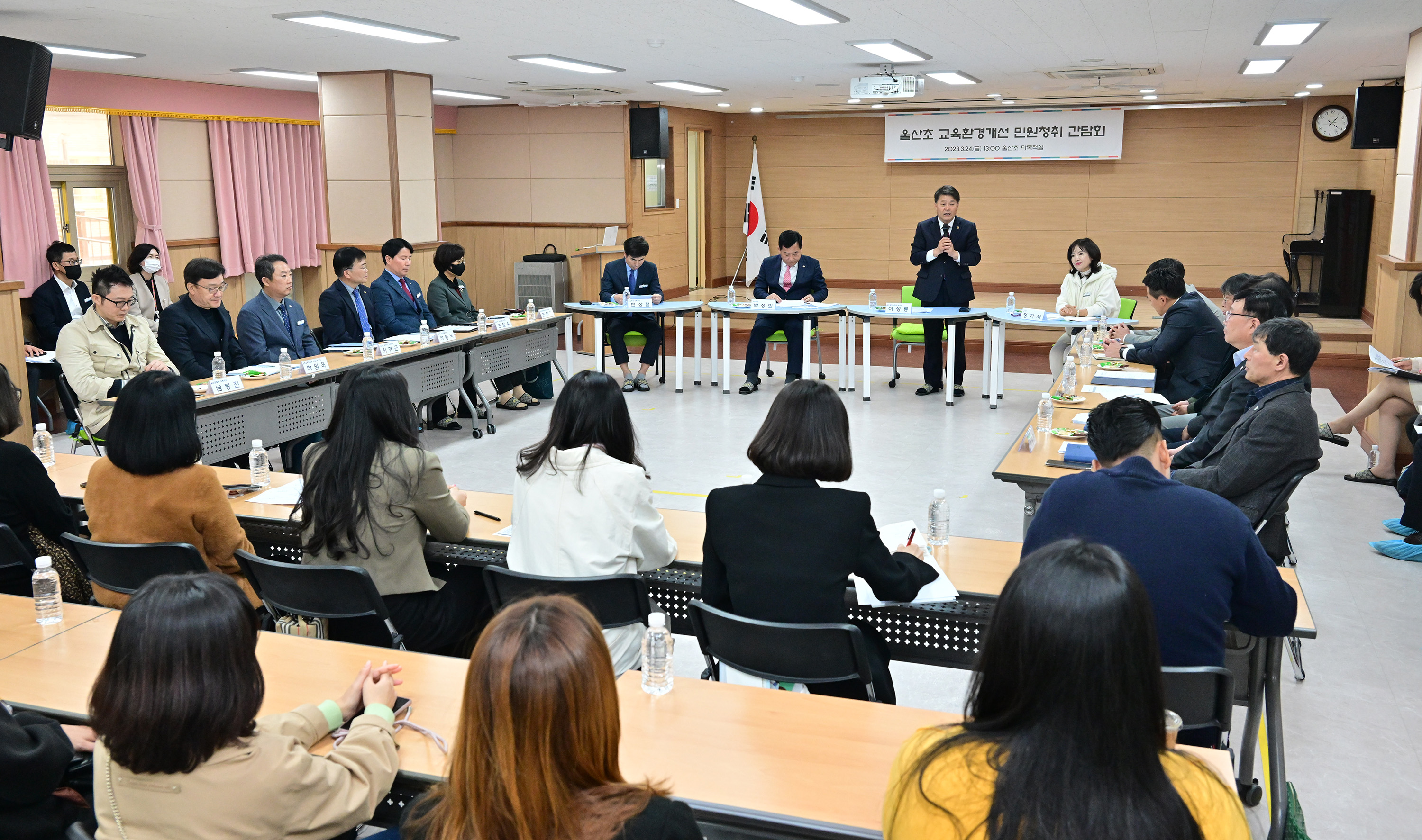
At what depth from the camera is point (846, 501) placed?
8.29 ft

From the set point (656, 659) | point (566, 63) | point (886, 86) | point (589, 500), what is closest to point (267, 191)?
point (566, 63)

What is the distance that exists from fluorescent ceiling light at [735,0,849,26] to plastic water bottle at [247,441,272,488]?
3.39m

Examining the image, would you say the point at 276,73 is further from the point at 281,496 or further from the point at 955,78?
the point at 281,496

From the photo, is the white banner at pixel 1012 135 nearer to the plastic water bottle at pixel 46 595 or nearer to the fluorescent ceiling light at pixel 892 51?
A: the fluorescent ceiling light at pixel 892 51

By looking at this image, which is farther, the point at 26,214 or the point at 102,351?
the point at 26,214

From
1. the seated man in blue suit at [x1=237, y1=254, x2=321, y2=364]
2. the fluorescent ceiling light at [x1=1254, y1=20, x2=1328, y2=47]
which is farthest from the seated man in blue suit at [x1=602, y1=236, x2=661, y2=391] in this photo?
the fluorescent ceiling light at [x1=1254, y1=20, x2=1328, y2=47]

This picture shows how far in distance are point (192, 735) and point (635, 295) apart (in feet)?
26.3

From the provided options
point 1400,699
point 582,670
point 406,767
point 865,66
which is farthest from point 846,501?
point 865,66

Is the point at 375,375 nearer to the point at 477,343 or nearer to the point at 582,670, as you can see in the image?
the point at 582,670

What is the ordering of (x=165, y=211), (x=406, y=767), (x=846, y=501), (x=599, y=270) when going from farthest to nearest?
1. (x=599, y=270)
2. (x=165, y=211)
3. (x=846, y=501)
4. (x=406, y=767)

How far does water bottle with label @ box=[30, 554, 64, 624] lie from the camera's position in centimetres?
271

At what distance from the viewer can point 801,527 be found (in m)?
2.54

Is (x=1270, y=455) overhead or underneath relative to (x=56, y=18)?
underneath

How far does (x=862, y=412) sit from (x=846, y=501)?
5880 mm
